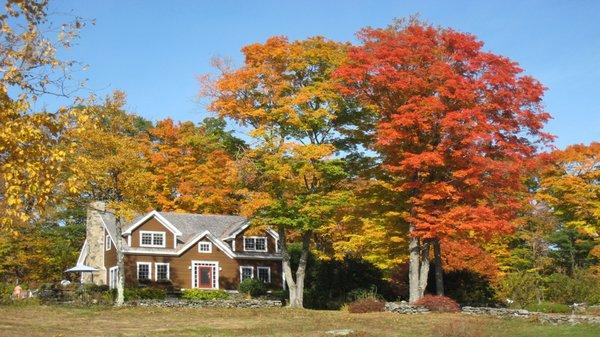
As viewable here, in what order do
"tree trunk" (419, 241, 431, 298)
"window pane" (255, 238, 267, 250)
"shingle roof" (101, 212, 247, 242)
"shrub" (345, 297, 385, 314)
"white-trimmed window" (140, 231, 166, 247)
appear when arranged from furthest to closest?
"window pane" (255, 238, 267, 250) → "shingle roof" (101, 212, 247, 242) → "white-trimmed window" (140, 231, 166, 247) → "tree trunk" (419, 241, 431, 298) → "shrub" (345, 297, 385, 314)

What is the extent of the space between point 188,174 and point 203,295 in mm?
17340

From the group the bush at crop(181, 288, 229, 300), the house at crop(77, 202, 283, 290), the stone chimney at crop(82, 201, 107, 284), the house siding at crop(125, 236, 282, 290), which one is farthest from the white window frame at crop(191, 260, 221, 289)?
the stone chimney at crop(82, 201, 107, 284)

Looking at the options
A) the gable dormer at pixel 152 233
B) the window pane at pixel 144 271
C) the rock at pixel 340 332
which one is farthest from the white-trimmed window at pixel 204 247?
the rock at pixel 340 332

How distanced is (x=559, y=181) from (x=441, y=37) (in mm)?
25445

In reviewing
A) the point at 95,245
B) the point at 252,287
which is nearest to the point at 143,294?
the point at 252,287

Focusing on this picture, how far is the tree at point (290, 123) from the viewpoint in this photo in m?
35.1

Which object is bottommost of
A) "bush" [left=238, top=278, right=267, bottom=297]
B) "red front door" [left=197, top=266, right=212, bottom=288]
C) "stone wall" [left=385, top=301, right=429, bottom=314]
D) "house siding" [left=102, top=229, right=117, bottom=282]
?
"stone wall" [left=385, top=301, right=429, bottom=314]

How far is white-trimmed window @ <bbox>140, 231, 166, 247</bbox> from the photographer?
154 feet

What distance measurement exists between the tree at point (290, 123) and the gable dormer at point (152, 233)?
1281 cm

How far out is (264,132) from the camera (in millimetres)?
35875

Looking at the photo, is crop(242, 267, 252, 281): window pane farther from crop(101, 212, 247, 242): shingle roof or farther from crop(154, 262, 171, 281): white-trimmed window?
crop(154, 262, 171, 281): white-trimmed window

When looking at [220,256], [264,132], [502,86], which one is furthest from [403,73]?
[220,256]

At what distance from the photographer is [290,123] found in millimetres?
35594

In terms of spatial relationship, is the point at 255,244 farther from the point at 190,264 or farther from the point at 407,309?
the point at 407,309
